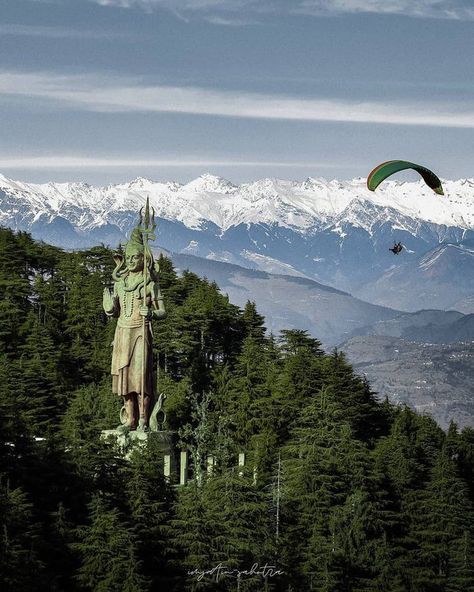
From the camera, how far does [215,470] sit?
47.3 metres

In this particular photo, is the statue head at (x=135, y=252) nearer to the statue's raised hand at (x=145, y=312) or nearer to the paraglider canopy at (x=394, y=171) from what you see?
the statue's raised hand at (x=145, y=312)

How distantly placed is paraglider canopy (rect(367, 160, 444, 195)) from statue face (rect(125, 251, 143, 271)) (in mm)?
10631

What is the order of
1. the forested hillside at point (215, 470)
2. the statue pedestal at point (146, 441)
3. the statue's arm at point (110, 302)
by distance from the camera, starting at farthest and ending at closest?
the statue's arm at point (110, 302) < the statue pedestal at point (146, 441) < the forested hillside at point (215, 470)

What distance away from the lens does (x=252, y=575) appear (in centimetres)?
3984

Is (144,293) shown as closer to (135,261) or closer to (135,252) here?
(135,261)

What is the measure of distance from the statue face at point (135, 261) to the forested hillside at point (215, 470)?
18.2 feet

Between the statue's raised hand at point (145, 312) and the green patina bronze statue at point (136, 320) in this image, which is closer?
the statue's raised hand at point (145, 312)

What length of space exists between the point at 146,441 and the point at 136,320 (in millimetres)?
4337

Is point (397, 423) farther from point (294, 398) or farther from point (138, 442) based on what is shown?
point (138, 442)

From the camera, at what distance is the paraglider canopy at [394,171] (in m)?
54.3

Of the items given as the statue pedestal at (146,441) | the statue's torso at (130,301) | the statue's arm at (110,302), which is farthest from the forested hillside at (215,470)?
the statue's arm at (110,302)

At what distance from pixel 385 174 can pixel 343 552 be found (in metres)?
17.7

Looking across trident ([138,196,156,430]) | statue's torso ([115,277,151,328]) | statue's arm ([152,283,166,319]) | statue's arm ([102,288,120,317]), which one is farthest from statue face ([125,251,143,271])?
statue's arm ([102,288,120,317])

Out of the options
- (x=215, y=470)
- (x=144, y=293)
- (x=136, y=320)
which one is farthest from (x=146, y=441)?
(x=144, y=293)
